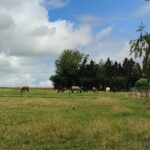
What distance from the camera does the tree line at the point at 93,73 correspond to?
154125 mm

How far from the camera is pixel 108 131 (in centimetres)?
1866

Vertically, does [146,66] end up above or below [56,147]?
above

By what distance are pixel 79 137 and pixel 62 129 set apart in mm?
1479

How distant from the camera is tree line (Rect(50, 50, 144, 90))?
506 ft

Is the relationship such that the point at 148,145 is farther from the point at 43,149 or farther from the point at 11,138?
the point at 11,138

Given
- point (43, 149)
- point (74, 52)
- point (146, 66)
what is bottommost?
point (43, 149)

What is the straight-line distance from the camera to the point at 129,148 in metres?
14.7

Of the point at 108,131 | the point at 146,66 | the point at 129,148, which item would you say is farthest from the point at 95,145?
the point at 146,66

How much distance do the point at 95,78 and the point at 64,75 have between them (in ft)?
42.8

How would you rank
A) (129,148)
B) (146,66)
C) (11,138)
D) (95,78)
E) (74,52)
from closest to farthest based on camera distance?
(129,148) → (11,138) → (146,66) → (95,78) → (74,52)

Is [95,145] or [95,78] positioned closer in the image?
[95,145]

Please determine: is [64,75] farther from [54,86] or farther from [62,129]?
[62,129]

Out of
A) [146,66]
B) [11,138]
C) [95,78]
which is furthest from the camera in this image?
[95,78]

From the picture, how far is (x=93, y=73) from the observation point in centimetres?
15738
